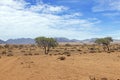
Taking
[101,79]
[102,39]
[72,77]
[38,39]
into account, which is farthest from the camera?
[102,39]

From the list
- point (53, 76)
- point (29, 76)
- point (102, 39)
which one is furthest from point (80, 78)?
point (102, 39)

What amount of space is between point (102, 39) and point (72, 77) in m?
53.6

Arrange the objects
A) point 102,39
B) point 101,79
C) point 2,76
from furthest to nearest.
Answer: point 102,39
point 2,76
point 101,79

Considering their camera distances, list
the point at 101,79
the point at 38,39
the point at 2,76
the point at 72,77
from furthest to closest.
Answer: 1. the point at 38,39
2. the point at 2,76
3. the point at 72,77
4. the point at 101,79

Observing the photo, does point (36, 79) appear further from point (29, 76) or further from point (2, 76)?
point (2, 76)

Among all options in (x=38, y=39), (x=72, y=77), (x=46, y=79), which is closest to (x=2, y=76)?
(x=46, y=79)

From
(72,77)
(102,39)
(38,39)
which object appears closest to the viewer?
(72,77)

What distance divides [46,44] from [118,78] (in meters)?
43.4

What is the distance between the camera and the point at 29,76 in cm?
1945

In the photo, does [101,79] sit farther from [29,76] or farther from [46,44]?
[46,44]

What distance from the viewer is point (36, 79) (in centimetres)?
1806

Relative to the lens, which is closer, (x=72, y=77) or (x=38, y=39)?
(x=72, y=77)

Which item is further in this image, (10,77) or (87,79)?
(10,77)

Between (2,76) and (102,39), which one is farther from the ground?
(102,39)
